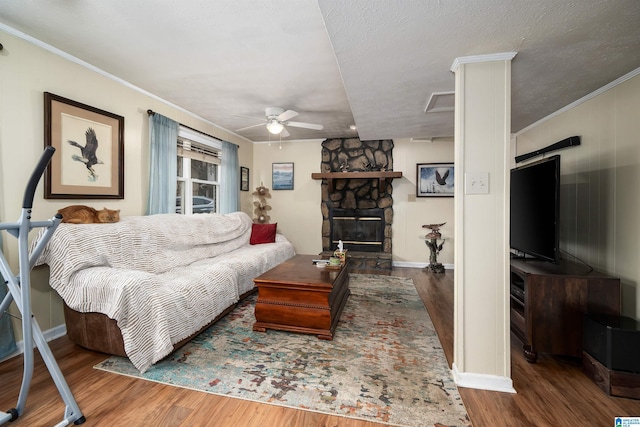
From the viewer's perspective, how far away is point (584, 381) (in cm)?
171

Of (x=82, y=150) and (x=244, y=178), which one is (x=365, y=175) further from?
(x=82, y=150)

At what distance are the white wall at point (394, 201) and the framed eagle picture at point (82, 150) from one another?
9.29ft

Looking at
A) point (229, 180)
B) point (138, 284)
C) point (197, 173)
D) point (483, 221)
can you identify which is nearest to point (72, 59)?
point (197, 173)

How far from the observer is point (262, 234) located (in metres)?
4.28

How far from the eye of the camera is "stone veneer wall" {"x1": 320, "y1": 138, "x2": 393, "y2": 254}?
4.94 metres

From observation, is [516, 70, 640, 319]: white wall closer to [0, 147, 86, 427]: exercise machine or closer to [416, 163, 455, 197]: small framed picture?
[416, 163, 455, 197]: small framed picture

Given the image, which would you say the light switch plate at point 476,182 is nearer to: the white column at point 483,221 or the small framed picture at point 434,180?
the white column at point 483,221

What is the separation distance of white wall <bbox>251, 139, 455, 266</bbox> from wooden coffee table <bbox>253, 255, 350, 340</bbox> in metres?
2.85

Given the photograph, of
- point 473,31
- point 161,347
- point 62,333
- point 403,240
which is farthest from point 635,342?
point 62,333

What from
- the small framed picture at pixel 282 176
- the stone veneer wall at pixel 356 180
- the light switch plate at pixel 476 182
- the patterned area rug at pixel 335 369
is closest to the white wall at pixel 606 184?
the light switch plate at pixel 476 182

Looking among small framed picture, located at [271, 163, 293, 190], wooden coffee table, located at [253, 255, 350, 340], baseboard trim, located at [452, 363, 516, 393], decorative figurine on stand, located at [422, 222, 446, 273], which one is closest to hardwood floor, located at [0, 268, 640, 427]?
baseboard trim, located at [452, 363, 516, 393]

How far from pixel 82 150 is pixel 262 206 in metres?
3.18

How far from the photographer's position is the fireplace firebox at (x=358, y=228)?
497cm

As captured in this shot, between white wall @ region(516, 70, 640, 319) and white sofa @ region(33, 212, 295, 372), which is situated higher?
white wall @ region(516, 70, 640, 319)
